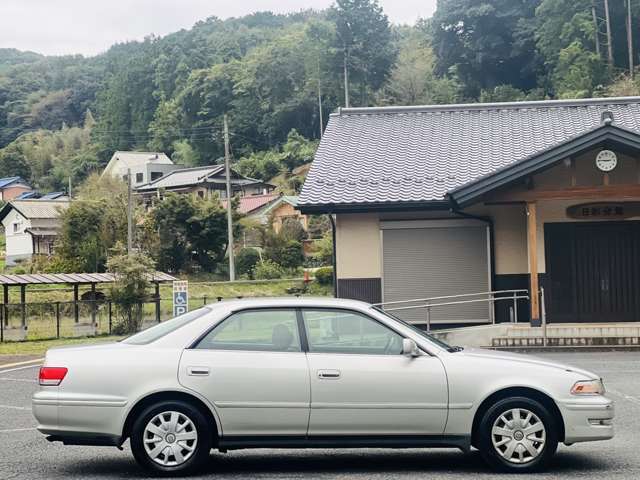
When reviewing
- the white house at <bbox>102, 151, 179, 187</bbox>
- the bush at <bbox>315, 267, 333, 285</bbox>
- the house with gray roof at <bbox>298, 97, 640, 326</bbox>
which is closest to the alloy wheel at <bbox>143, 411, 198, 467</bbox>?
the house with gray roof at <bbox>298, 97, 640, 326</bbox>

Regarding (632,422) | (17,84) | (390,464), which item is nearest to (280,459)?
(390,464)

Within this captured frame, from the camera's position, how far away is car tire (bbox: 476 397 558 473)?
25.5ft

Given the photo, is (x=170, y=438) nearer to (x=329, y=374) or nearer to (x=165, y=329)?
(x=165, y=329)

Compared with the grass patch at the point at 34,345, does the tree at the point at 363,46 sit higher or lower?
higher

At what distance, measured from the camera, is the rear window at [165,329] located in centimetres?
805

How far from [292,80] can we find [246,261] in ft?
132

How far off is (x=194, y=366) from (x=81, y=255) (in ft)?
150

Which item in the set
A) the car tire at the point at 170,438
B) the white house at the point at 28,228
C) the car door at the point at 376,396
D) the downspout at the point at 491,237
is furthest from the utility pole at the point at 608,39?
the car tire at the point at 170,438

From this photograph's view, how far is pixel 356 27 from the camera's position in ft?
272

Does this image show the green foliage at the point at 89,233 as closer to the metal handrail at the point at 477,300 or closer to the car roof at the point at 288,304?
the metal handrail at the point at 477,300

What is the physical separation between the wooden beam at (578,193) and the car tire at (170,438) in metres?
13.5

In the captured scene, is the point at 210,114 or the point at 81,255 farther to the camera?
the point at 210,114

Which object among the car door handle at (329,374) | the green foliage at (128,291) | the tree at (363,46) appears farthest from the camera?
the tree at (363,46)

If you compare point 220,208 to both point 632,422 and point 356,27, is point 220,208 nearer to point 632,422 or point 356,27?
point 356,27
